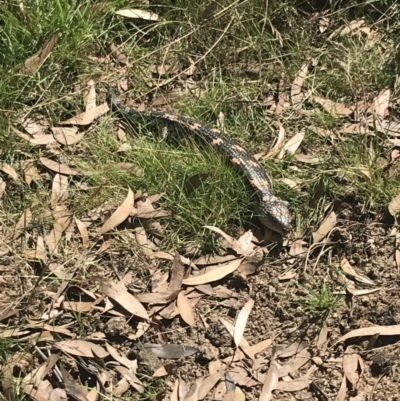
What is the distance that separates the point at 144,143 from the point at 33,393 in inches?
69.5

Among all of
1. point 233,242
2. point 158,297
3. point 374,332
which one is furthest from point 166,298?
point 374,332

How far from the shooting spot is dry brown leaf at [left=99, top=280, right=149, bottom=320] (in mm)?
4078

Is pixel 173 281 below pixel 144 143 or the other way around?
below

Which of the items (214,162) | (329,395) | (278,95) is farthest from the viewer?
(278,95)

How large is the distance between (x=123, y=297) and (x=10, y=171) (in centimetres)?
121

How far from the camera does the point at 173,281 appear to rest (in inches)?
165

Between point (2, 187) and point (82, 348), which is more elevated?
point (2, 187)

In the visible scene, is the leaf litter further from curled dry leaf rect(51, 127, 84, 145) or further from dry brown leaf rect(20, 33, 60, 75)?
dry brown leaf rect(20, 33, 60, 75)

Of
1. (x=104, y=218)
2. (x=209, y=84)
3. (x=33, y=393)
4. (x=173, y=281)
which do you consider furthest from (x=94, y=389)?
(x=209, y=84)

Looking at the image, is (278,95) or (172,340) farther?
(278,95)

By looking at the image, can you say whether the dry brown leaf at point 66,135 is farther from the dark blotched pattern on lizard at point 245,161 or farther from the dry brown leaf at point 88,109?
the dark blotched pattern on lizard at point 245,161

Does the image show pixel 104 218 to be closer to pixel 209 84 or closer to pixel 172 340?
pixel 172 340

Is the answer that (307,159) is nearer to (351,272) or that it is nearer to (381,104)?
(381,104)

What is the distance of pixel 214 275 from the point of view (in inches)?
165
